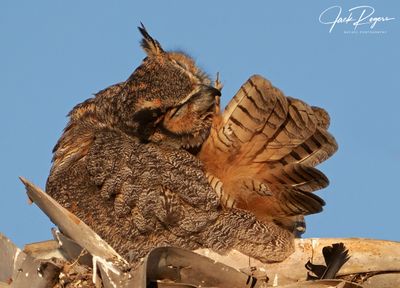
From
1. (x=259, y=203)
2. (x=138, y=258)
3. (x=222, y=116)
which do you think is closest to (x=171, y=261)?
(x=138, y=258)

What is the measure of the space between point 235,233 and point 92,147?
119 cm

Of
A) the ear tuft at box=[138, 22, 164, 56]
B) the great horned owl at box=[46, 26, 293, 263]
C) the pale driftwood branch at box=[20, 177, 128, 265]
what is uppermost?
the ear tuft at box=[138, 22, 164, 56]

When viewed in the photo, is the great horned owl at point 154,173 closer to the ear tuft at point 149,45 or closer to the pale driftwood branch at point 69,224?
the ear tuft at point 149,45

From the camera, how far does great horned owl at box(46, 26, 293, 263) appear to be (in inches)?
181

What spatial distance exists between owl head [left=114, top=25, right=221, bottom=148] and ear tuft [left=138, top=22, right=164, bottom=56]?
0.29 m

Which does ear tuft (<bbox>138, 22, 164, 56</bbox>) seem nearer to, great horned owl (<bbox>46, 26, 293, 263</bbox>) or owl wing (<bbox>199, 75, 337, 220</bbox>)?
great horned owl (<bbox>46, 26, 293, 263</bbox>)

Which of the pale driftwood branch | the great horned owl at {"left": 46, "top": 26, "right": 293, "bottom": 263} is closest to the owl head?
the great horned owl at {"left": 46, "top": 26, "right": 293, "bottom": 263}

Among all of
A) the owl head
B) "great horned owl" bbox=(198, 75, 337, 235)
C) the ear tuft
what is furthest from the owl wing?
the ear tuft

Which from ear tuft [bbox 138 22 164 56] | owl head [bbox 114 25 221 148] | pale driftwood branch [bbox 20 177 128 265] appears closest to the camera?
pale driftwood branch [bbox 20 177 128 265]

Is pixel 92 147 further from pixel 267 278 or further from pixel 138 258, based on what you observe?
pixel 267 278

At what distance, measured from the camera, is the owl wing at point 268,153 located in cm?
470

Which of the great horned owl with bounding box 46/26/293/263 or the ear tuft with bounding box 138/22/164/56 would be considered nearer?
the great horned owl with bounding box 46/26/293/263

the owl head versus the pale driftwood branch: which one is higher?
the owl head

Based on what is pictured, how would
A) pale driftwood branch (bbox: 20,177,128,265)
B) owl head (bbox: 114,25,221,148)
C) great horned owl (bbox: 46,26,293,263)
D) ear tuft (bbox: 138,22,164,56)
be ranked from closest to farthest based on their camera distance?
pale driftwood branch (bbox: 20,177,128,265) < great horned owl (bbox: 46,26,293,263) < owl head (bbox: 114,25,221,148) < ear tuft (bbox: 138,22,164,56)
